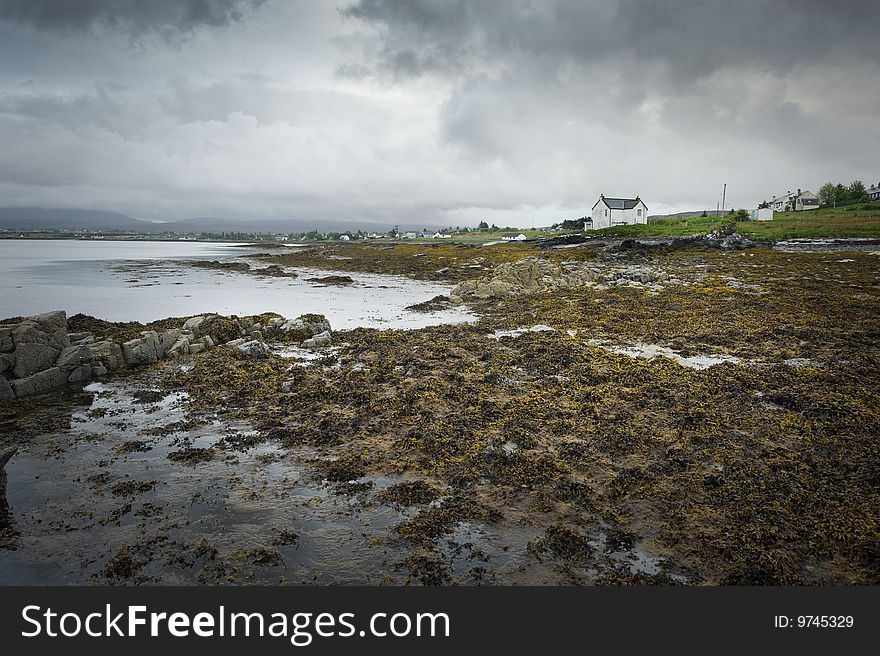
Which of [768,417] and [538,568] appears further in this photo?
[768,417]

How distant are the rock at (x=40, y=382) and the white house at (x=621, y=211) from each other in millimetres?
87040

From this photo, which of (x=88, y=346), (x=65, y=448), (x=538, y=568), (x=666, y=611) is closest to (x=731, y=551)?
(x=666, y=611)

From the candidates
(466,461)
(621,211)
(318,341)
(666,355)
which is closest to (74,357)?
(318,341)

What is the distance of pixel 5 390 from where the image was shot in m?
8.85

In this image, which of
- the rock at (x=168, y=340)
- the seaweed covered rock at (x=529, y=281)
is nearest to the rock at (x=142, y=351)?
the rock at (x=168, y=340)

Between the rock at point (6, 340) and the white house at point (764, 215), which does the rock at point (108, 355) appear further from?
the white house at point (764, 215)

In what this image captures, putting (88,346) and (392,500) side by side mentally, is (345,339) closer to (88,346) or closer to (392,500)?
(88,346)

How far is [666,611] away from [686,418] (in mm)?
4426

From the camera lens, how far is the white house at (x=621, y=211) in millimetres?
86062

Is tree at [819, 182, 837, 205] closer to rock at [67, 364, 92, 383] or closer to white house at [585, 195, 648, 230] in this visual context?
white house at [585, 195, 648, 230]

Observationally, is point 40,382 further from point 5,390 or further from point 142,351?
point 142,351

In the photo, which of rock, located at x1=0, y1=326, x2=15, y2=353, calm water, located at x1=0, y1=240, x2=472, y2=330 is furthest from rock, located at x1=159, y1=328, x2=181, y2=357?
calm water, located at x1=0, y1=240, x2=472, y2=330

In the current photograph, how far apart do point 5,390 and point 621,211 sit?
90120 millimetres

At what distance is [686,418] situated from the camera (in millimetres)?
7488
